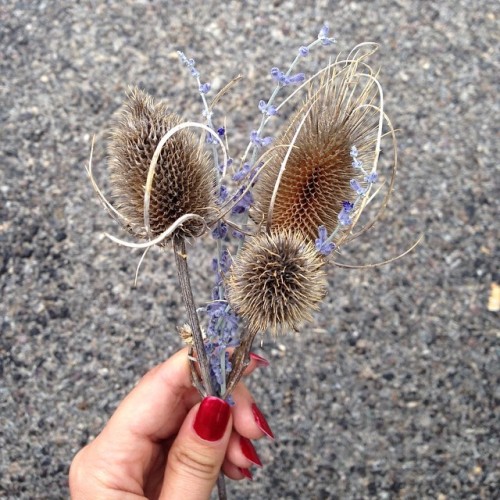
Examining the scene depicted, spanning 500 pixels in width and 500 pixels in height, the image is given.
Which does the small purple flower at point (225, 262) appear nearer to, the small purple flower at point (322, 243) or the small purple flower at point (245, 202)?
the small purple flower at point (245, 202)

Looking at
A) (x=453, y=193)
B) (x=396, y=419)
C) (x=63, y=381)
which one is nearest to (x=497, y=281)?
(x=453, y=193)

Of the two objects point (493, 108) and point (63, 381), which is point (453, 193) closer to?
point (493, 108)

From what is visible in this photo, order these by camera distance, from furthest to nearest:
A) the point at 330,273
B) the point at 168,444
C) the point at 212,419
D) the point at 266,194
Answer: the point at 330,273, the point at 168,444, the point at 212,419, the point at 266,194

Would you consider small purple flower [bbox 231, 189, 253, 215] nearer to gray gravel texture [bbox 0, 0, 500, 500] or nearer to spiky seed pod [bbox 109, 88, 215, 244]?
spiky seed pod [bbox 109, 88, 215, 244]

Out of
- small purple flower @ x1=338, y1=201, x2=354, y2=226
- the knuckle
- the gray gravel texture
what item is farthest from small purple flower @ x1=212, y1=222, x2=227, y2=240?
the gray gravel texture

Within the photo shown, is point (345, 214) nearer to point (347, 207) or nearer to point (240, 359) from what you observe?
point (347, 207)

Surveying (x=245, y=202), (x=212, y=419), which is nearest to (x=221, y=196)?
(x=245, y=202)
